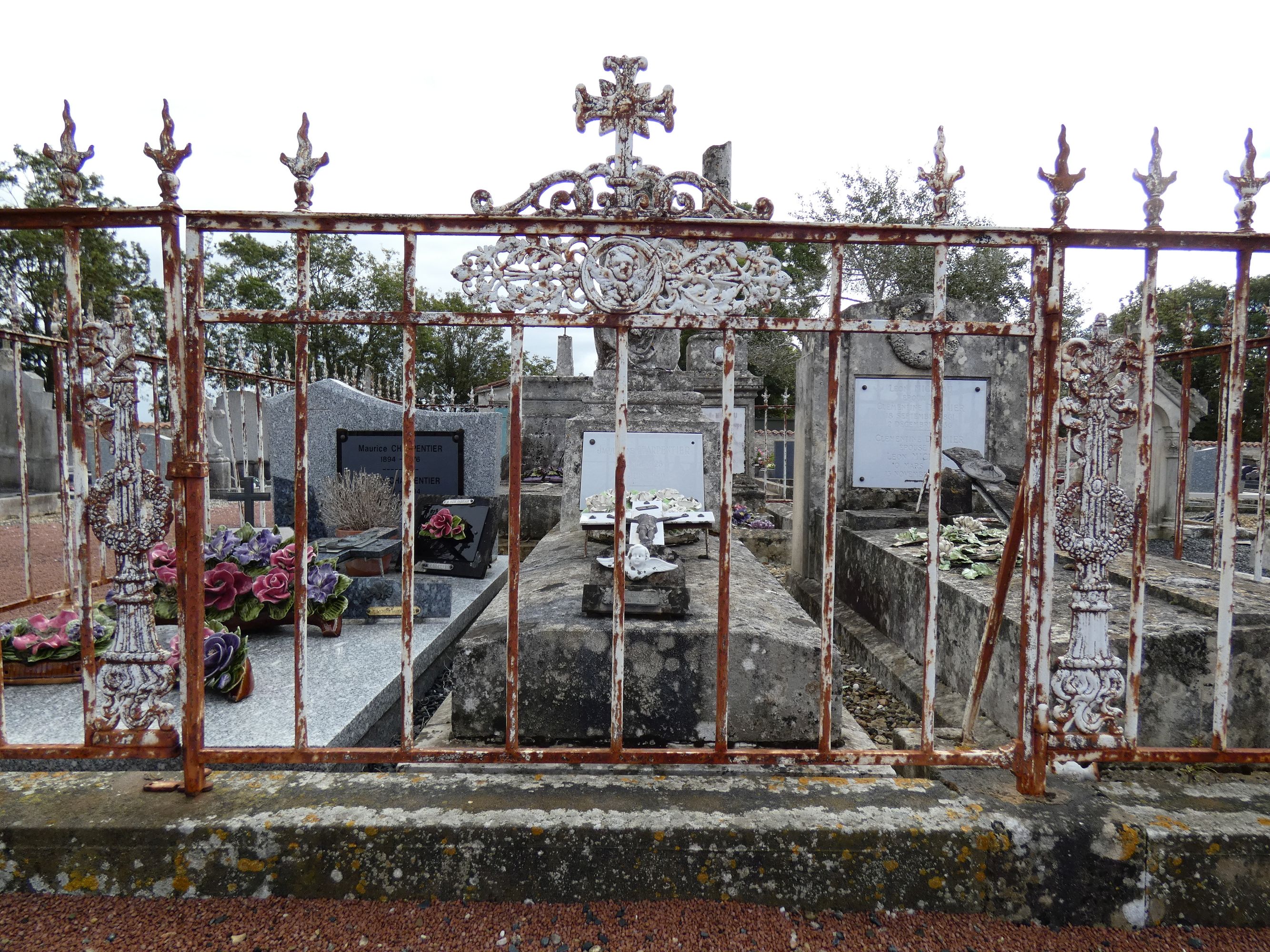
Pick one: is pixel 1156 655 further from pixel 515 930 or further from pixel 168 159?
pixel 168 159

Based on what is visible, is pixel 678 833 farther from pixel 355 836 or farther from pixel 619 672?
pixel 355 836

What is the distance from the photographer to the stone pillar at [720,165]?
709 centimetres

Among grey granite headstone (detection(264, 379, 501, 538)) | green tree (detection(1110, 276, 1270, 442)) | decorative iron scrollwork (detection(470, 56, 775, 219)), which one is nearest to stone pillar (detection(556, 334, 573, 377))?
grey granite headstone (detection(264, 379, 501, 538))

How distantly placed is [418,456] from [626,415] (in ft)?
15.8

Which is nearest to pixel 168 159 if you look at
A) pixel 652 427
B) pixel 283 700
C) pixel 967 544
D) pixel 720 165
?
pixel 283 700

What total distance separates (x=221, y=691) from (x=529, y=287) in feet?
6.64

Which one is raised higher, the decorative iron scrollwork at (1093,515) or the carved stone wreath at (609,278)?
the carved stone wreath at (609,278)

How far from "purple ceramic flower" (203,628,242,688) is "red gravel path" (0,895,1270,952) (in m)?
1.06

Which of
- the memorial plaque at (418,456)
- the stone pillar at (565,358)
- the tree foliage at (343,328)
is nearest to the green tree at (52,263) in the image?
the tree foliage at (343,328)

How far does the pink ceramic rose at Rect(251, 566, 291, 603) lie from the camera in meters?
3.23

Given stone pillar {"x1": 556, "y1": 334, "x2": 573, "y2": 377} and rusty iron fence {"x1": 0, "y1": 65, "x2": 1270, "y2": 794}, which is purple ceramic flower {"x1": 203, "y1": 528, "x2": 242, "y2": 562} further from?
stone pillar {"x1": 556, "y1": 334, "x2": 573, "y2": 377}

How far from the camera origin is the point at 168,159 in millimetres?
1557

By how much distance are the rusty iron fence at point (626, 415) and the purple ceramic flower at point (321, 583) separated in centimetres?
161

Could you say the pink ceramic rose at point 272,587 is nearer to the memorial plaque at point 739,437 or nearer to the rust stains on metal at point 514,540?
the rust stains on metal at point 514,540
